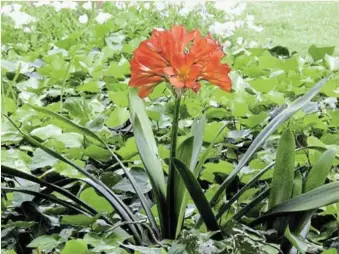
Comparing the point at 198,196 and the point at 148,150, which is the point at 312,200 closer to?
the point at 198,196

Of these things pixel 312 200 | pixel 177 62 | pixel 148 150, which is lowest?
pixel 312 200

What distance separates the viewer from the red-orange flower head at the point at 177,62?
3.25 feet

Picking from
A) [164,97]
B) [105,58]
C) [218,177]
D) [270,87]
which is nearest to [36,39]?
[105,58]

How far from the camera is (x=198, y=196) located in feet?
3.34

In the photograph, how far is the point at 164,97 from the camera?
5.79ft

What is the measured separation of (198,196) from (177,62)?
21 centimetres

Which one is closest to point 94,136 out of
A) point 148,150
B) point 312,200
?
point 148,150

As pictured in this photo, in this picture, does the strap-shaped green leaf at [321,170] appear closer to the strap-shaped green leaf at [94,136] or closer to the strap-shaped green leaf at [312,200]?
the strap-shaped green leaf at [312,200]

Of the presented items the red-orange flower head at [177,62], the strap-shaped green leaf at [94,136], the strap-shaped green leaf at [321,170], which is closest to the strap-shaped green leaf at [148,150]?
the strap-shaped green leaf at [94,136]

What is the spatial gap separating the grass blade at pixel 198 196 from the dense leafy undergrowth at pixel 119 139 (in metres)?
0.03

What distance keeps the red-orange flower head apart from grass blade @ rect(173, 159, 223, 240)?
0.12m

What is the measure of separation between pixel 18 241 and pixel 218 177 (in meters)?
0.43

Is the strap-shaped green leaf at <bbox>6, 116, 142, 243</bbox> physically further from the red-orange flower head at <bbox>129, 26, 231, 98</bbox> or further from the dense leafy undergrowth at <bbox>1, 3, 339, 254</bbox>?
the red-orange flower head at <bbox>129, 26, 231, 98</bbox>

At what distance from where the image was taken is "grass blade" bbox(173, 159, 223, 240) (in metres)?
0.97
